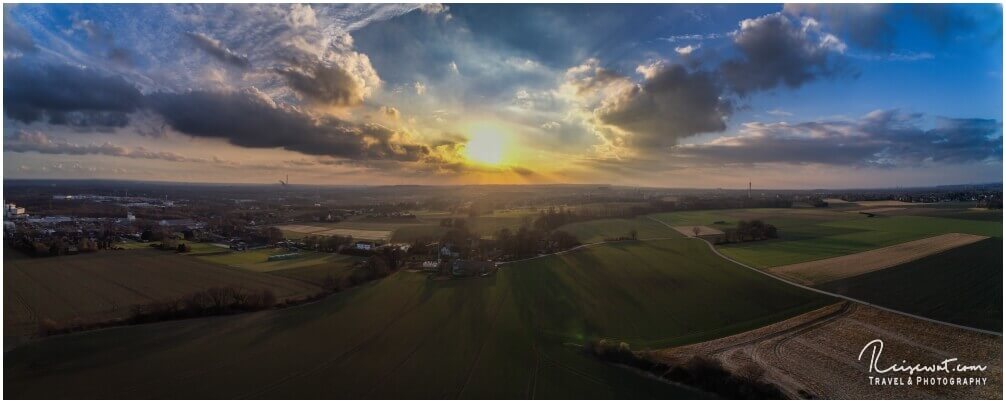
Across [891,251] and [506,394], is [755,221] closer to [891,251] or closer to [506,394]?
[891,251]

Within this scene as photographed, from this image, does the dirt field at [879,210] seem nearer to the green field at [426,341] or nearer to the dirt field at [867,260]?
the dirt field at [867,260]

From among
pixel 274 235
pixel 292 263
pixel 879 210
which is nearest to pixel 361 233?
pixel 274 235

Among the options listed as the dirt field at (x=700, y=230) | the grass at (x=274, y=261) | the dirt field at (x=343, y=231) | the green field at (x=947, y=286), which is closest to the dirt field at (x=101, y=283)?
the grass at (x=274, y=261)

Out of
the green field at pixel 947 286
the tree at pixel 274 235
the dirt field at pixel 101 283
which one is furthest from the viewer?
the tree at pixel 274 235

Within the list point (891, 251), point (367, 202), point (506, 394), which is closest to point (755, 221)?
point (891, 251)

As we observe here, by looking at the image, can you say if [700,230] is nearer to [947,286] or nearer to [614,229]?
[614,229]

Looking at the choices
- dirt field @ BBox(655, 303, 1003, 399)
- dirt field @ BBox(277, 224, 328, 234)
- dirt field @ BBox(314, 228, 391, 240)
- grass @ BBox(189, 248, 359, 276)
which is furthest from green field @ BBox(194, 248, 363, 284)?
dirt field @ BBox(655, 303, 1003, 399)

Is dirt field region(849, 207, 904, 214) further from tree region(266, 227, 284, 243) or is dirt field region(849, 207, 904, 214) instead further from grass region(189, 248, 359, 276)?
tree region(266, 227, 284, 243)
